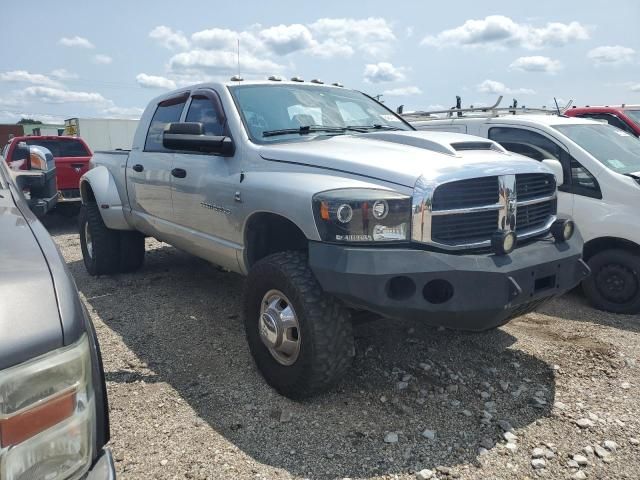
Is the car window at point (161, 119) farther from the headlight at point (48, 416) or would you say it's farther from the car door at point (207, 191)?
the headlight at point (48, 416)

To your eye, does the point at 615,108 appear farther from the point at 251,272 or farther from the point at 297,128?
the point at 251,272

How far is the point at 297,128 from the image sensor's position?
12.4 ft

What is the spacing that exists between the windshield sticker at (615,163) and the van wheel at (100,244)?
16.6ft

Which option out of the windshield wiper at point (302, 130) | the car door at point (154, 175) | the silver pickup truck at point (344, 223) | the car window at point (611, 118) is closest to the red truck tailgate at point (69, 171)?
the car door at point (154, 175)

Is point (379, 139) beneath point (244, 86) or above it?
beneath

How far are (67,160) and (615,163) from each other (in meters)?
8.61

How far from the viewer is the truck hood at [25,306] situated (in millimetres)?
1165

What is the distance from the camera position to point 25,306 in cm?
124

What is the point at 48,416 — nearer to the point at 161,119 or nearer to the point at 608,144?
the point at 161,119

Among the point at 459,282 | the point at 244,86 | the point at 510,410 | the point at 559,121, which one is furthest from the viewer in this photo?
the point at 559,121

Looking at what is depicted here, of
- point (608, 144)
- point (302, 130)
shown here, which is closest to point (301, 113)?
point (302, 130)

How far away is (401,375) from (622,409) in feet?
4.16

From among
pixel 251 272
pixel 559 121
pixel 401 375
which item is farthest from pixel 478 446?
pixel 559 121

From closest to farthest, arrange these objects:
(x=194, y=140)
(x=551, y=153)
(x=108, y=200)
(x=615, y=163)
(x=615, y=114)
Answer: (x=194, y=140) < (x=615, y=163) < (x=551, y=153) < (x=108, y=200) < (x=615, y=114)
